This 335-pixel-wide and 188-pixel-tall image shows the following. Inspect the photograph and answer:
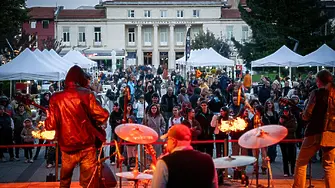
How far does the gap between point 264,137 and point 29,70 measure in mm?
13107

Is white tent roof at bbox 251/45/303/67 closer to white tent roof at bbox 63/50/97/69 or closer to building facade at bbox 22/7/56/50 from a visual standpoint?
white tent roof at bbox 63/50/97/69

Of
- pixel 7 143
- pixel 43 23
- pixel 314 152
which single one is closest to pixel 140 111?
pixel 7 143

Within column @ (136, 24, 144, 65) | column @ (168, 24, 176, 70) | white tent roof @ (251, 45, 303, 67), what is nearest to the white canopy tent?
white tent roof @ (251, 45, 303, 67)

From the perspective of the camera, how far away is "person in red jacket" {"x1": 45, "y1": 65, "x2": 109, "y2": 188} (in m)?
6.89

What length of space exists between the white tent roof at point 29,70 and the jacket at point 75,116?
12.7 m

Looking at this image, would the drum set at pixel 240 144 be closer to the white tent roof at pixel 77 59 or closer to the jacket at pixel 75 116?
the jacket at pixel 75 116

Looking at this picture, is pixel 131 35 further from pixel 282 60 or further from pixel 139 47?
pixel 282 60

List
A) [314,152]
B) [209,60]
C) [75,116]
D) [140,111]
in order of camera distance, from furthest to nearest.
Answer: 1. [209,60]
2. [140,111]
3. [314,152]
4. [75,116]

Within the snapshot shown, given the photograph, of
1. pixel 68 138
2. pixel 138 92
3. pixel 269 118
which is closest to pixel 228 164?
pixel 68 138

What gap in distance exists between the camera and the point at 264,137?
779 cm

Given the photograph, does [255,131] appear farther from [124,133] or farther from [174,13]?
[174,13]

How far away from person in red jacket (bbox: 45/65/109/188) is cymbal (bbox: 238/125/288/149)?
6.61ft

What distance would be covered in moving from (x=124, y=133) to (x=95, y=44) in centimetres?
8225

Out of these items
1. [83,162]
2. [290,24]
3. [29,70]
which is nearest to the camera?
[83,162]
